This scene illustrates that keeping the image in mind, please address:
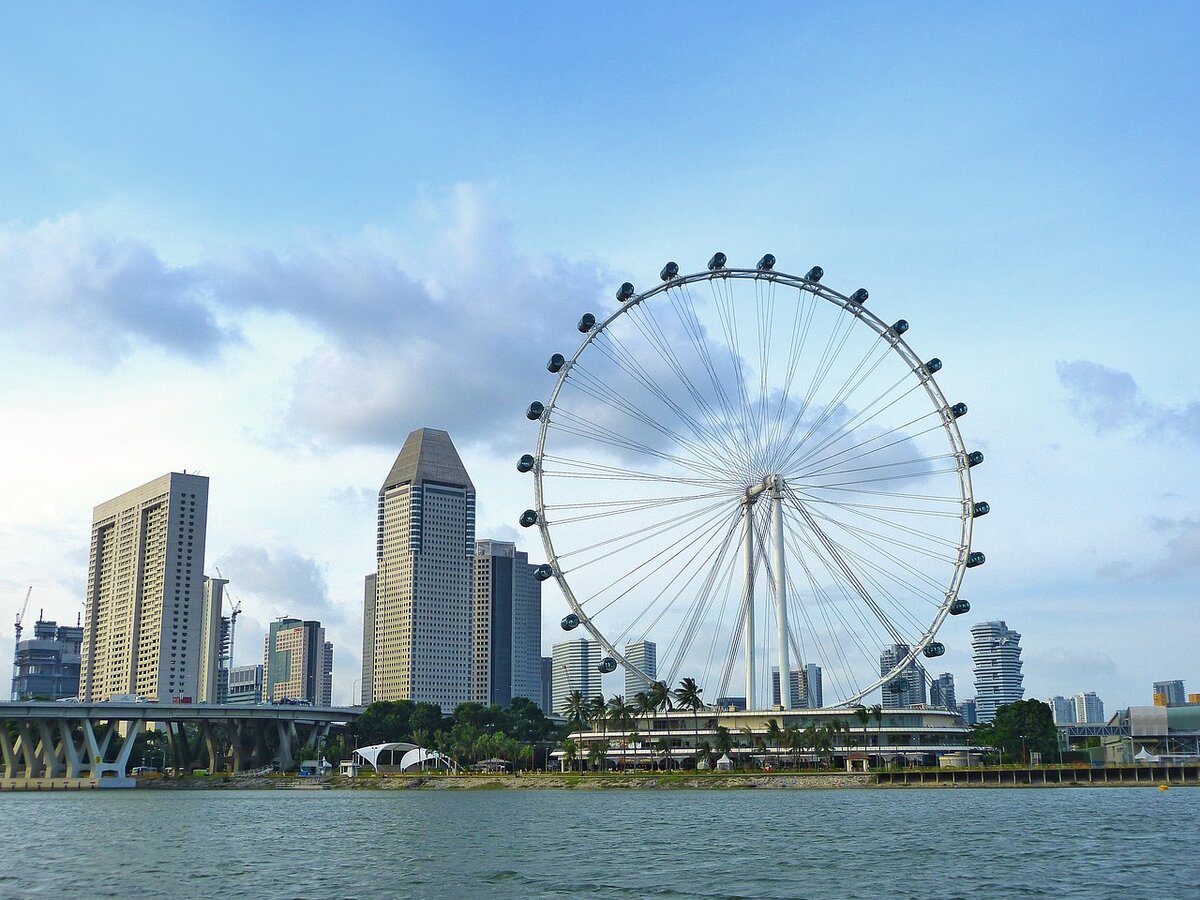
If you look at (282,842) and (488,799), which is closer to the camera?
(282,842)

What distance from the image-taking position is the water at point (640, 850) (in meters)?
60.6

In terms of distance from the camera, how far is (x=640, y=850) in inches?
3066

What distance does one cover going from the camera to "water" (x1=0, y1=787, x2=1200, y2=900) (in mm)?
60625

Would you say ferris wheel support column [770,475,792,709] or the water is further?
ferris wheel support column [770,475,792,709]

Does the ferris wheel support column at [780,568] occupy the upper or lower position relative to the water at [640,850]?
upper

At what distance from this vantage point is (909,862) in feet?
226

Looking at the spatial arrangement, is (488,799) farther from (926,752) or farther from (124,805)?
(926,752)

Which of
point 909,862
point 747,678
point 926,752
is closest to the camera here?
point 909,862

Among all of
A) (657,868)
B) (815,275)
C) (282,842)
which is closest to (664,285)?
(815,275)

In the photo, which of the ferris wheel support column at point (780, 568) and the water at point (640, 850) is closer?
the water at point (640, 850)

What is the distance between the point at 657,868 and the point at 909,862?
1378 cm

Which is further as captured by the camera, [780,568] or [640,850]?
[780,568]

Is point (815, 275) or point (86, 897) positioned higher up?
point (815, 275)

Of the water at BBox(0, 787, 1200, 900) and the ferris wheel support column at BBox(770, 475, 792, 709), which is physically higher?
the ferris wheel support column at BBox(770, 475, 792, 709)
